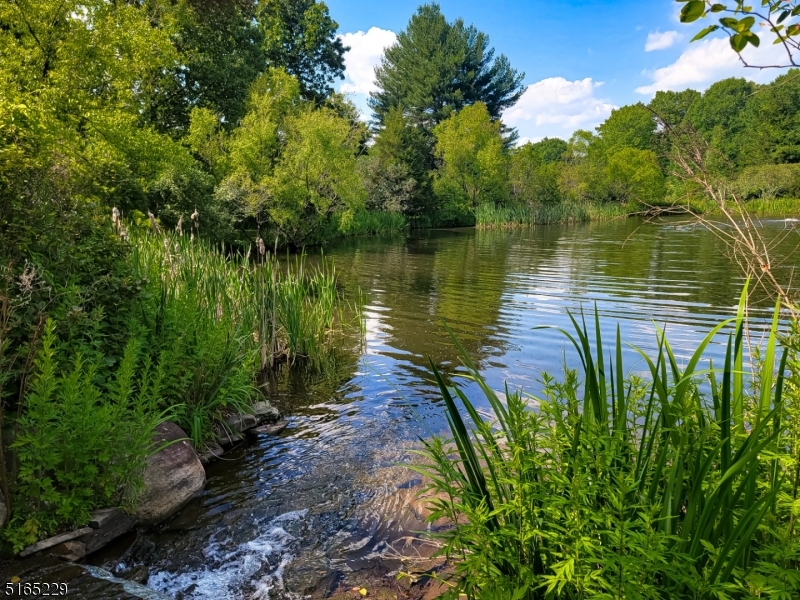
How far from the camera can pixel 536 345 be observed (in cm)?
791

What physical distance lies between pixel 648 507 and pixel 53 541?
3.09m

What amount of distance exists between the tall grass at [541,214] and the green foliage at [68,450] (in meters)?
35.0

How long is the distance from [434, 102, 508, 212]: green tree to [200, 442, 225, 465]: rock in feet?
115

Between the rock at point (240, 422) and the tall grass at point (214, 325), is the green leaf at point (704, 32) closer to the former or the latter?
the tall grass at point (214, 325)

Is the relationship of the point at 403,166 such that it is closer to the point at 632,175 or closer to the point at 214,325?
the point at 632,175

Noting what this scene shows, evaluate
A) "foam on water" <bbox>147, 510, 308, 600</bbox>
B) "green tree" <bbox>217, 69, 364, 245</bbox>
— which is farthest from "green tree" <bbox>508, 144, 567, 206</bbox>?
"foam on water" <bbox>147, 510, 308, 600</bbox>

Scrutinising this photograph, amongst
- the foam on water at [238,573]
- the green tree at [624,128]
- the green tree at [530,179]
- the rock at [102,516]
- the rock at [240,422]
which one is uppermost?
the green tree at [624,128]

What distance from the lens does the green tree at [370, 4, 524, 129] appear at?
158 feet

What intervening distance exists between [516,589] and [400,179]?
33109mm

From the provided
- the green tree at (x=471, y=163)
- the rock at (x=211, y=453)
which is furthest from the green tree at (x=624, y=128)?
the rock at (x=211, y=453)

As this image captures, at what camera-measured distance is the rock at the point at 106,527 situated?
9.73ft

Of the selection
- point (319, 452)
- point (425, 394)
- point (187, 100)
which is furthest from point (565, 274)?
point (187, 100)

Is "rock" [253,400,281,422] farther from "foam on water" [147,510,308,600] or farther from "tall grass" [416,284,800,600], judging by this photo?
"tall grass" [416,284,800,600]

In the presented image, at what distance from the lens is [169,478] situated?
3.55 m
